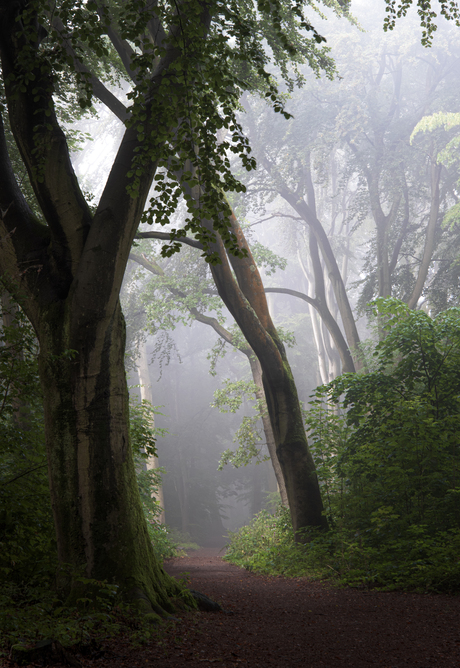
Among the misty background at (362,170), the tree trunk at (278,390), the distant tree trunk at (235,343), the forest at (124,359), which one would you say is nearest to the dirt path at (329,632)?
the forest at (124,359)

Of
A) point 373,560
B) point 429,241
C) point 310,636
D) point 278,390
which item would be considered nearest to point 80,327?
point 310,636

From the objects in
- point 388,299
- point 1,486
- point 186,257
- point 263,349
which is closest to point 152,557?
point 1,486

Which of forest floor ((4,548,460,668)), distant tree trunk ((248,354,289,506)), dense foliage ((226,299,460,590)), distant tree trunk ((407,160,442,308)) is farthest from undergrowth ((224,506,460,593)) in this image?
distant tree trunk ((407,160,442,308))

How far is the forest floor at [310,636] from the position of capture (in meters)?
3.01

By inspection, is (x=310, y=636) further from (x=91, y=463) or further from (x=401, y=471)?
(x=401, y=471)

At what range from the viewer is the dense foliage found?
220 inches

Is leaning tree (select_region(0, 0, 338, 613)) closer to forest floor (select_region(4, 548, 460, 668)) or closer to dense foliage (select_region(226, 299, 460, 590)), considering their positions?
forest floor (select_region(4, 548, 460, 668))

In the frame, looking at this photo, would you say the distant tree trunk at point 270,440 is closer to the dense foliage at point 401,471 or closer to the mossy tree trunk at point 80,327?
the dense foliage at point 401,471

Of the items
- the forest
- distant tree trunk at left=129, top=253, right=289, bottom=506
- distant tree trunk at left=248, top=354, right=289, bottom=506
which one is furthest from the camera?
distant tree trunk at left=129, top=253, right=289, bottom=506

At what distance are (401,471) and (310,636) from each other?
2.78 meters

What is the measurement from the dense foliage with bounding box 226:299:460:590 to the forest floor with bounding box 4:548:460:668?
540 millimetres

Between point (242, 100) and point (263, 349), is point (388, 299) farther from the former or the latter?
point (242, 100)

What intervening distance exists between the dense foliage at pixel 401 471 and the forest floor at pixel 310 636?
540 millimetres

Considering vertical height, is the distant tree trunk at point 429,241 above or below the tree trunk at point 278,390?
above
